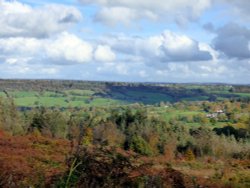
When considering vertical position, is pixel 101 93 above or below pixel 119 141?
above

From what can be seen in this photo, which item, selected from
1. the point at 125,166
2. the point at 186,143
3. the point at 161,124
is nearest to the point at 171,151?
the point at 186,143

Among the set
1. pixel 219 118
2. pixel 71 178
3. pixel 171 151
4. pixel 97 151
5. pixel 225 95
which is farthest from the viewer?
pixel 225 95

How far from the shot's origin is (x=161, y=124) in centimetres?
6794

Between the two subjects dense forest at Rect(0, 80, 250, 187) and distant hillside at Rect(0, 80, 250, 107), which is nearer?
dense forest at Rect(0, 80, 250, 187)

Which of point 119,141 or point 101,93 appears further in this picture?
point 101,93

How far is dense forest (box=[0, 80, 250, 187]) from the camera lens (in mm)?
5203

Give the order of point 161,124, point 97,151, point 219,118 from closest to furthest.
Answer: point 97,151
point 161,124
point 219,118

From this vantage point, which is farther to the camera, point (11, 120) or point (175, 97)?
point (175, 97)

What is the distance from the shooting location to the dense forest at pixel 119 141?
5.20 meters

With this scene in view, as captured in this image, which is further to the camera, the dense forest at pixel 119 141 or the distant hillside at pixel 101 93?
the distant hillside at pixel 101 93

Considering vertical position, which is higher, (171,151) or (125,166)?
(125,166)

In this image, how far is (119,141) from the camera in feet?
175

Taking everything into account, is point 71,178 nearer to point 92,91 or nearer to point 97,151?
point 97,151

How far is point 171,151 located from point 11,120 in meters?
21.2
